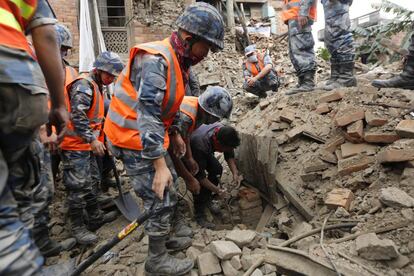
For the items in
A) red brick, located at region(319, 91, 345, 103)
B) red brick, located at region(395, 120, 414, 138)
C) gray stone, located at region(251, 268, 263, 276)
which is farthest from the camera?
red brick, located at region(319, 91, 345, 103)

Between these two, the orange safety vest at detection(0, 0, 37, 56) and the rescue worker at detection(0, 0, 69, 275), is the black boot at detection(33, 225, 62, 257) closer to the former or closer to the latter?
the rescue worker at detection(0, 0, 69, 275)

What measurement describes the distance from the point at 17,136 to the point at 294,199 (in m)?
3.01

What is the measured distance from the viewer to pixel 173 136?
121 inches

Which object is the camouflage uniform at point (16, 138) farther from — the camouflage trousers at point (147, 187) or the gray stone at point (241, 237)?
the gray stone at point (241, 237)

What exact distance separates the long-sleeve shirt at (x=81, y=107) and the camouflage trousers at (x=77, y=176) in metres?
0.23

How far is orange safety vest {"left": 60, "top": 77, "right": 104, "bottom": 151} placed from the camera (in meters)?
3.41

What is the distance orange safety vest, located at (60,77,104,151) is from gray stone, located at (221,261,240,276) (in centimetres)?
196

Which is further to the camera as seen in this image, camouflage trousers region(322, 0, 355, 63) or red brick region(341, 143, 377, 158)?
camouflage trousers region(322, 0, 355, 63)

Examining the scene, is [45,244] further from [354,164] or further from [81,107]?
[354,164]

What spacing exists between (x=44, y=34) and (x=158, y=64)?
815mm

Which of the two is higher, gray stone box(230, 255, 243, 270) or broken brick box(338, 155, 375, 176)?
broken brick box(338, 155, 375, 176)

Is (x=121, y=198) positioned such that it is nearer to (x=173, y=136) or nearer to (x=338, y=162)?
(x=173, y=136)

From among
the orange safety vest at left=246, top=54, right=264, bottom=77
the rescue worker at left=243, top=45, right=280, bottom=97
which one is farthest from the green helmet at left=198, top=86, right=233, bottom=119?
the orange safety vest at left=246, top=54, right=264, bottom=77

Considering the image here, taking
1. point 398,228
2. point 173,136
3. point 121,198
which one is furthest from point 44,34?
point 121,198
